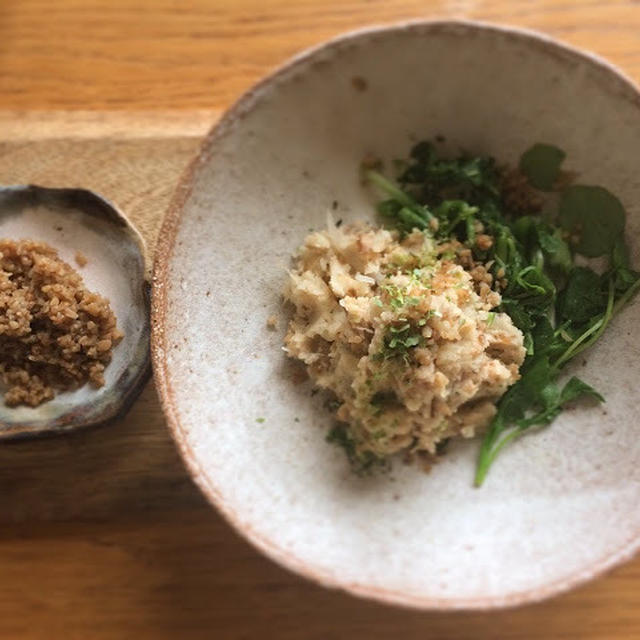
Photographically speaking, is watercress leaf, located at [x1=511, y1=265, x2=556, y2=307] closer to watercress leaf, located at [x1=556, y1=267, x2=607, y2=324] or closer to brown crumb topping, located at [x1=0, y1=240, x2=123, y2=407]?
watercress leaf, located at [x1=556, y1=267, x2=607, y2=324]

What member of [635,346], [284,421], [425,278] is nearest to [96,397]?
[284,421]

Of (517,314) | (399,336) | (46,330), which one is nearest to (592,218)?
(517,314)

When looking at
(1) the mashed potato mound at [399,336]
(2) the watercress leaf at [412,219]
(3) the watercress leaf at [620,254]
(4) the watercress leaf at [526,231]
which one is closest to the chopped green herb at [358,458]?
(1) the mashed potato mound at [399,336]

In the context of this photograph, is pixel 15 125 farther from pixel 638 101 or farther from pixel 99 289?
pixel 638 101

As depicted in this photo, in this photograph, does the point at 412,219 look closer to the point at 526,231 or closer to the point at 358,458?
the point at 526,231

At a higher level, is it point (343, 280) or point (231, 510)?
point (343, 280)

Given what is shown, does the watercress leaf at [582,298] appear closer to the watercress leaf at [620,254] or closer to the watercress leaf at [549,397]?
the watercress leaf at [620,254]
